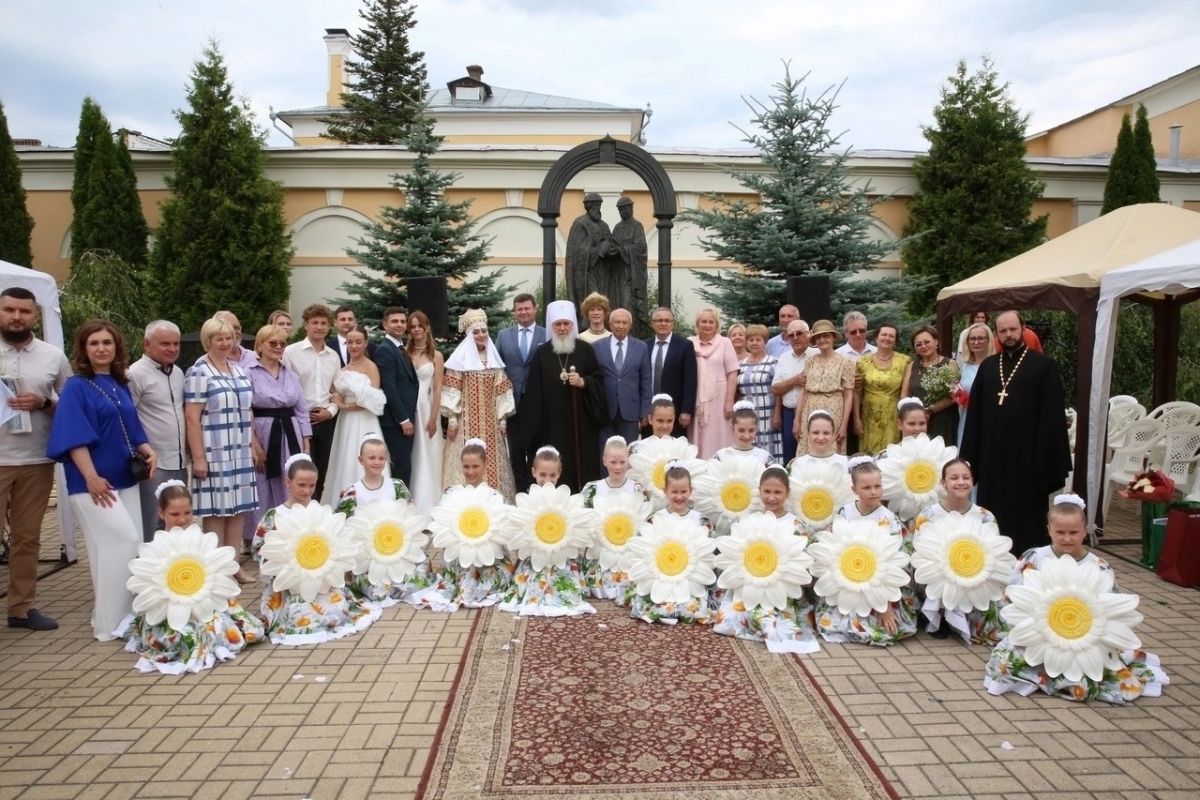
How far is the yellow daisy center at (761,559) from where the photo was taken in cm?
498

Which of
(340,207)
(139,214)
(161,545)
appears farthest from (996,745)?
(139,214)

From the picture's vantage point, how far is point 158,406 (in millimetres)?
5504

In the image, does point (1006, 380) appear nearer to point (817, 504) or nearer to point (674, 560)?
point (817, 504)

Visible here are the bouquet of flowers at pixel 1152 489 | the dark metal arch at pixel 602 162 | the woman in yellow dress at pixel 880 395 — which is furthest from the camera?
the dark metal arch at pixel 602 162

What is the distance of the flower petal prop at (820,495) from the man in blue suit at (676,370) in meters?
1.88

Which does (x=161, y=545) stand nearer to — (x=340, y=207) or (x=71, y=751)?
(x=71, y=751)

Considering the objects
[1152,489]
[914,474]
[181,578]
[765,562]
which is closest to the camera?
[181,578]

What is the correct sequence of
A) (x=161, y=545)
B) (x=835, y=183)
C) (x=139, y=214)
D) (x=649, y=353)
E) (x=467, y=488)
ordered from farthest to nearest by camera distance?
(x=139, y=214), (x=835, y=183), (x=649, y=353), (x=467, y=488), (x=161, y=545)

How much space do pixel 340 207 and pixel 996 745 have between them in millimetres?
15315

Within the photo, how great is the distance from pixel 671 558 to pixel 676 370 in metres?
2.42

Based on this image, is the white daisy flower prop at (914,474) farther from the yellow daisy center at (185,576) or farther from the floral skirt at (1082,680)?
the yellow daisy center at (185,576)

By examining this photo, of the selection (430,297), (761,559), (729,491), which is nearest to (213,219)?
(430,297)

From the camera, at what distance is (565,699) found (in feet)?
13.8

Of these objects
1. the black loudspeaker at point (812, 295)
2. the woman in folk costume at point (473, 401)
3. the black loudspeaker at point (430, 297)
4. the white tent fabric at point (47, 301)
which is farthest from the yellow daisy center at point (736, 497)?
the white tent fabric at point (47, 301)
